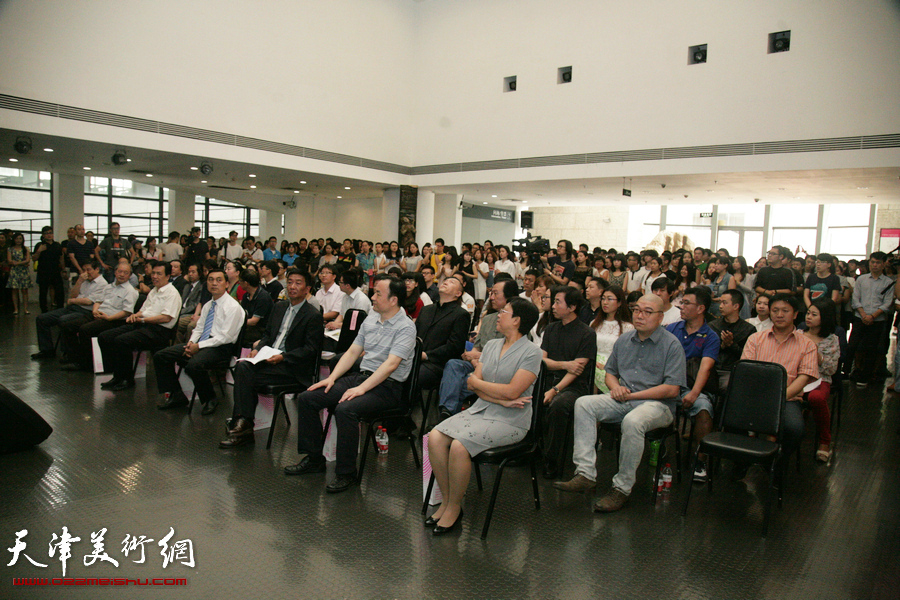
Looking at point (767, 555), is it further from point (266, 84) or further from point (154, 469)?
point (266, 84)

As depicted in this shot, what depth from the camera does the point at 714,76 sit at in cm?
1006

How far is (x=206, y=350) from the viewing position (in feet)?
15.4

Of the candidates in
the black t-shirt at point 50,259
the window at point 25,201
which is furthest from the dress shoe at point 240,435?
the window at point 25,201

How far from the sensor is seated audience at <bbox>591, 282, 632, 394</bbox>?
430 centimetres

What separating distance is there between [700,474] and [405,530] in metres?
2.09

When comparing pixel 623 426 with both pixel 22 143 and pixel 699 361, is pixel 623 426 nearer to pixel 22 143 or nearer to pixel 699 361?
pixel 699 361

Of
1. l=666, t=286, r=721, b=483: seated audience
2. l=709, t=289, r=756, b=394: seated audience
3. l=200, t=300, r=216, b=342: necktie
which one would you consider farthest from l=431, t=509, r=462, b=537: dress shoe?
l=200, t=300, r=216, b=342: necktie

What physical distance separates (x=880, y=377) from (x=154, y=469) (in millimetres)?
8307

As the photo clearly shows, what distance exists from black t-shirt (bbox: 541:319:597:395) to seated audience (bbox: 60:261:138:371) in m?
4.73

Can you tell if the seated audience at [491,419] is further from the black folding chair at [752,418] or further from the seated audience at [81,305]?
the seated audience at [81,305]

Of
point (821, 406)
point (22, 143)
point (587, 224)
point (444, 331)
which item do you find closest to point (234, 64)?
point (22, 143)

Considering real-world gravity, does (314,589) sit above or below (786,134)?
below

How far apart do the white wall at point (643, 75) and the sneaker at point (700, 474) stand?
788cm

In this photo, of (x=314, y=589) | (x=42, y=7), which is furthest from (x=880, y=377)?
(x=42, y=7)
